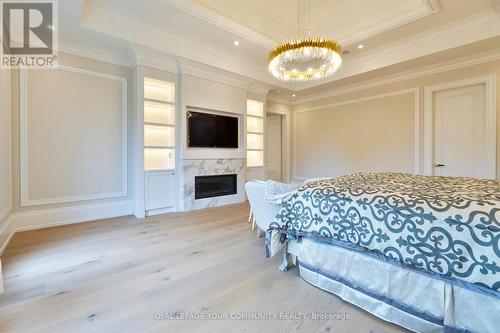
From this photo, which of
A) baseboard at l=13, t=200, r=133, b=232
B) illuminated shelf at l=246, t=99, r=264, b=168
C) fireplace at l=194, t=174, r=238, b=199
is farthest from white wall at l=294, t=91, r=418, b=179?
baseboard at l=13, t=200, r=133, b=232

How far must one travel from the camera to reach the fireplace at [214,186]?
180 inches

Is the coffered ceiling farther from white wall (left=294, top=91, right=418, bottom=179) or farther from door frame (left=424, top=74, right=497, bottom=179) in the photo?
white wall (left=294, top=91, right=418, bottom=179)

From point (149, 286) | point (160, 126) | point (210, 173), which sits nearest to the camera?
point (149, 286)

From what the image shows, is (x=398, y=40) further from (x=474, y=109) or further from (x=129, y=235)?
(x=129, y=235)

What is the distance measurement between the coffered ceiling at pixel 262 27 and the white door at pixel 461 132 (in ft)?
3.37

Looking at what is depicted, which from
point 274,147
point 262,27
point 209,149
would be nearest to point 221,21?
point 262,27

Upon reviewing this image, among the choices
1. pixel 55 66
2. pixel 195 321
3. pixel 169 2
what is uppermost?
pixel 169 2

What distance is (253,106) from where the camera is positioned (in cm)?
571

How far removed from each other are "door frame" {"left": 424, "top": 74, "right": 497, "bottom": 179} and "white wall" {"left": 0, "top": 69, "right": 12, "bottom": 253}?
6562 millimetres

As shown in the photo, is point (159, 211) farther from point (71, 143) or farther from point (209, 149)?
point (71, 143)

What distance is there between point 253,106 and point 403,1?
335cm

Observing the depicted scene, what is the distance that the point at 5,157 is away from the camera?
2.79 metres

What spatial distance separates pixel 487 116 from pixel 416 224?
3973 mm

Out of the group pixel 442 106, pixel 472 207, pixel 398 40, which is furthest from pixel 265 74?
pixel 472 207
